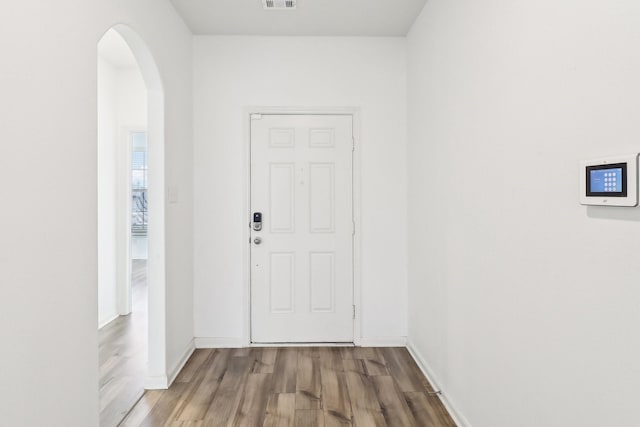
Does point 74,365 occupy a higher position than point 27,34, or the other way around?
point 27,34

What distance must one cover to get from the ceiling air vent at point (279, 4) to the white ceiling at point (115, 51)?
1.47 meters

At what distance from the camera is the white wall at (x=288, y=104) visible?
349 cm

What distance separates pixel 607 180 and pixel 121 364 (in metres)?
3.33

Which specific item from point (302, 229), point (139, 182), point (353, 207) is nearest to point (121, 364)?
point (302, 229)

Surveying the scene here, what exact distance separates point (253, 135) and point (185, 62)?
79 cm

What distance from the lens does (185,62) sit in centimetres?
327

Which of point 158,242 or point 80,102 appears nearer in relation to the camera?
point 80,102

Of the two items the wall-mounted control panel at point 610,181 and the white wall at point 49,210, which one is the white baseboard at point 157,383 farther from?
the wall-mounted control panel at point 610,181

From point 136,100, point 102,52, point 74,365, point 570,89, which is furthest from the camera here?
point 136,100

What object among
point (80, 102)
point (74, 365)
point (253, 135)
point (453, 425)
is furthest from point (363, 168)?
point (74, 365)

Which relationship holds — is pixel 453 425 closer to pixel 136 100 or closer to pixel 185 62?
pixel 185 62

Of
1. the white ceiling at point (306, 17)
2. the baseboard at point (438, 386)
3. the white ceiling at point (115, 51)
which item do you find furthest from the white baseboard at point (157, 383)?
the white ceiling at point (115, 51)

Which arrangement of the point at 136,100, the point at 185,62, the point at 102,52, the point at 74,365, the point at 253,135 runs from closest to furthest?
the point at 74,365 < the point at 185,62 < the point at 253,135 < the point at 102,52 < the point at 136,100

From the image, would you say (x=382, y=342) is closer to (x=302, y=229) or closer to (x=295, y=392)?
(x=295, y=392)
